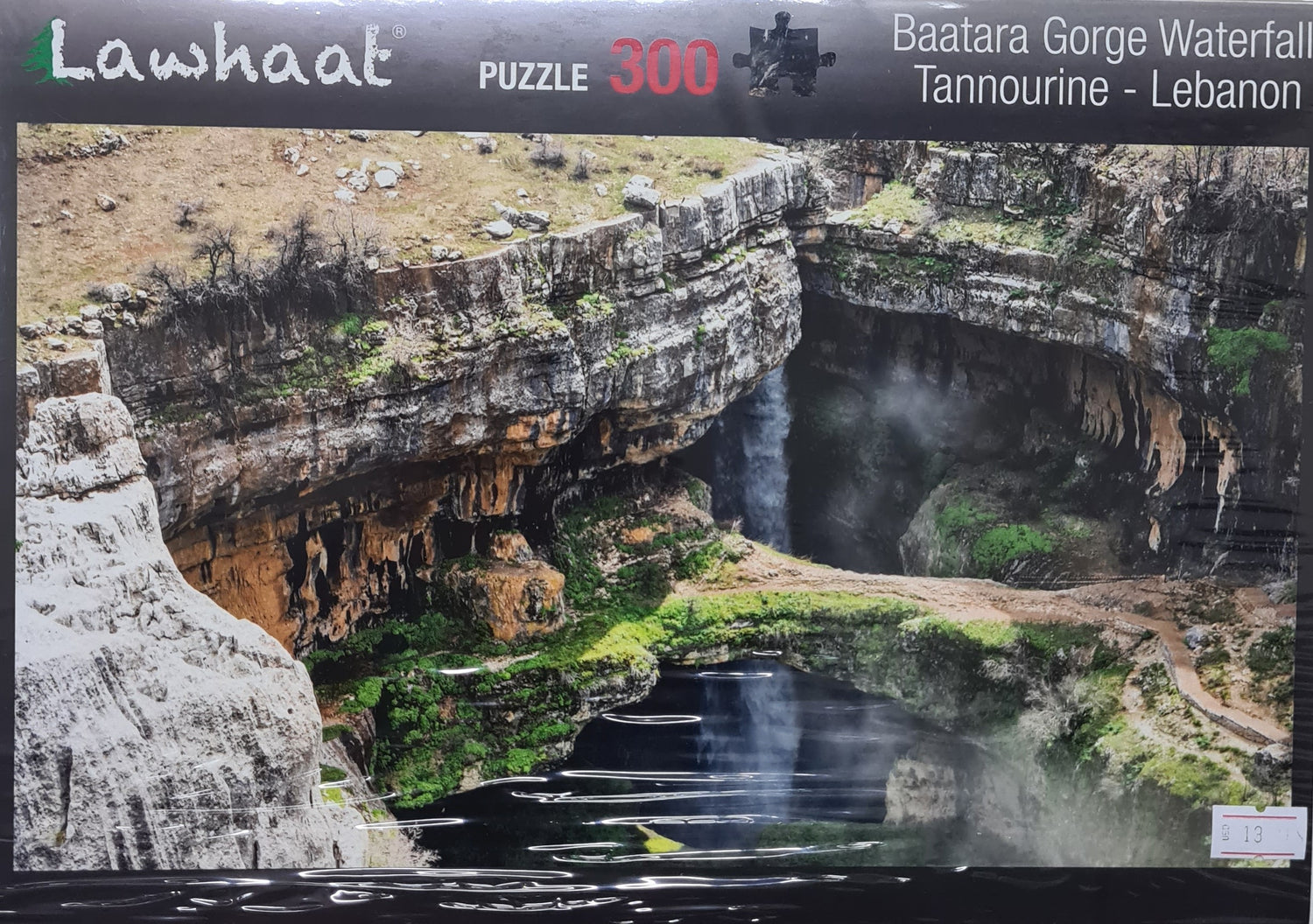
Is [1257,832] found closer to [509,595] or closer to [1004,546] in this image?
[1004,546]

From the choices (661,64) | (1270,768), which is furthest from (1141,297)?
(661,64)

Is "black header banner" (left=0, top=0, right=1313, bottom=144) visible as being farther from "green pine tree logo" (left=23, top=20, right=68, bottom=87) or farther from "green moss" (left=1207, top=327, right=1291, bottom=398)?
"green moss" (left=1207, top=327, right=1291, bottom=398)

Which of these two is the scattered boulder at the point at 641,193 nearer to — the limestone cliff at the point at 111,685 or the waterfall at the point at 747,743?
the waterfall at the point at 747,743

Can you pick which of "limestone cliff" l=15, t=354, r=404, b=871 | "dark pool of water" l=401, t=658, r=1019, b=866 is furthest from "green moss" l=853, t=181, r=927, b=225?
"limestone cliff" l=15, t=354, r=404, b=871

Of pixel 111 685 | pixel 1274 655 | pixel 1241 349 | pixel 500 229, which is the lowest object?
pixel 111 685

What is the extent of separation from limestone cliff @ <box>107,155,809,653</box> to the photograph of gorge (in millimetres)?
16

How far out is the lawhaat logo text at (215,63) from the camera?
3611mm

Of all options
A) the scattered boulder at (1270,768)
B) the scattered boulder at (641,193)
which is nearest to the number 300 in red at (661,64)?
the scattered boulder at (641,193)

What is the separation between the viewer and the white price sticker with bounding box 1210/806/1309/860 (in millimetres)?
3914

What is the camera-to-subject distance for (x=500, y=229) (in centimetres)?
398

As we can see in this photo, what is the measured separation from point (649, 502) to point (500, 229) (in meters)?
1.37

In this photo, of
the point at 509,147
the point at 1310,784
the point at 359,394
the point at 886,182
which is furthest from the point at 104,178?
the point at 1310,784

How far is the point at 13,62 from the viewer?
3.61 metres

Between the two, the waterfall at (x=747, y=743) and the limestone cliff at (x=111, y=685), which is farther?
the waterfall at (x=747, y=743)
